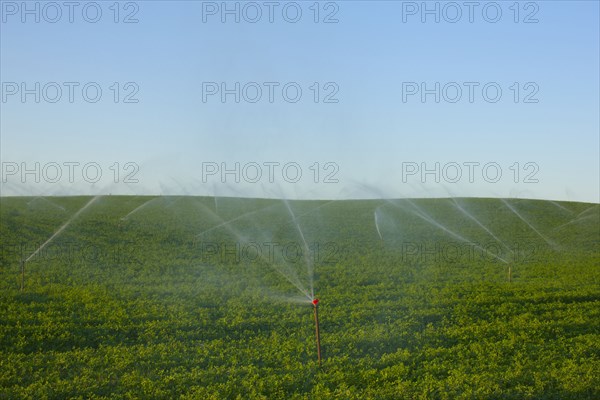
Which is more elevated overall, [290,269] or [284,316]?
[290,269]

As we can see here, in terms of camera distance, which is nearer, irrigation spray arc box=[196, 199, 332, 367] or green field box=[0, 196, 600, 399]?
green field box=[0, 196, 600, 399]

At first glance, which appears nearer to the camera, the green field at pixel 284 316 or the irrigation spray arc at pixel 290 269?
the green field at pixel 284 316

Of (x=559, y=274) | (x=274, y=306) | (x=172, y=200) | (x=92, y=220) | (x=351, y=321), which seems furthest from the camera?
(x=172, y=200)

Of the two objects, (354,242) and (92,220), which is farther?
(92,220)

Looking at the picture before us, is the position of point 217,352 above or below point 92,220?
below

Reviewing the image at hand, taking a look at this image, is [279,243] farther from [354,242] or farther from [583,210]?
[583,210]

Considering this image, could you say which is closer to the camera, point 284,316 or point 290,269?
point 284,316

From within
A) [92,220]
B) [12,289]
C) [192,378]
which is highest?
[92,220]

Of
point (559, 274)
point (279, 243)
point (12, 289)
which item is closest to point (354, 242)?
point (279, 243)
